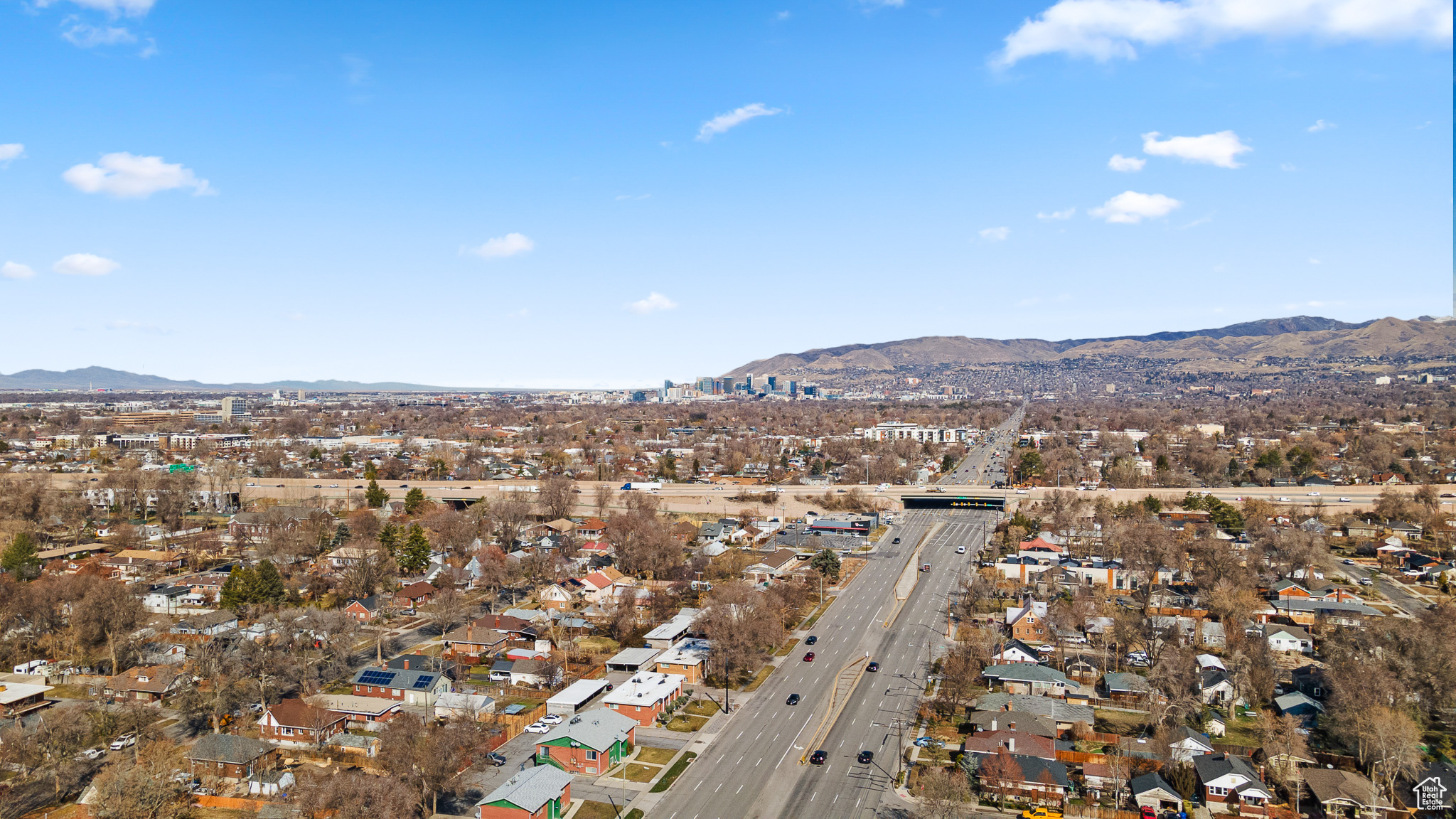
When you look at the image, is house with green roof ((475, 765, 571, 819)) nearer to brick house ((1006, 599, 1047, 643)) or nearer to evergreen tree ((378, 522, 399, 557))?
brick house ((1006, 599, 1047, 643))

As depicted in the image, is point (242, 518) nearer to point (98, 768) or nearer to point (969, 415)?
point (98, 768)

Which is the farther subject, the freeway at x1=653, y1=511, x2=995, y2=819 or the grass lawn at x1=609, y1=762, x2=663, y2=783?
the grass lawn at x1=609, y1=762, x2=663, y2=783

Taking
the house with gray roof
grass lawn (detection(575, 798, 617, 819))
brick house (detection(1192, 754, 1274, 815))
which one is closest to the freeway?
grass lawn (detection(575, 798, 617, 819))

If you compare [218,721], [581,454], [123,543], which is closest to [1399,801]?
[218,721]

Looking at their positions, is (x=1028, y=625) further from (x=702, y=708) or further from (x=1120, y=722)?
(x=702, y=708)

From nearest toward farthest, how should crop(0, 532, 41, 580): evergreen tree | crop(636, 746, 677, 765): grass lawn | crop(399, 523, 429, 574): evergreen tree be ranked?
crop(636, 746, 677, 765): grass lawn < crop(0, 532, 41, 580): evergreen tree < crop(399, 523, 429, 574): evergreen tree

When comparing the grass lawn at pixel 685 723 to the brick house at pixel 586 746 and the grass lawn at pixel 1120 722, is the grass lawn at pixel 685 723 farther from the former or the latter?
the grass lawn at pixel 1120 722

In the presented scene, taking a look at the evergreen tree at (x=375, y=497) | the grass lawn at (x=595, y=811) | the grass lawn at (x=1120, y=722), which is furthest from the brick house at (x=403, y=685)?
the evergreen tree at (x=375, y=497)
